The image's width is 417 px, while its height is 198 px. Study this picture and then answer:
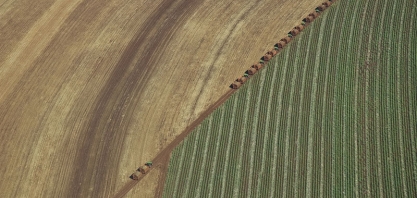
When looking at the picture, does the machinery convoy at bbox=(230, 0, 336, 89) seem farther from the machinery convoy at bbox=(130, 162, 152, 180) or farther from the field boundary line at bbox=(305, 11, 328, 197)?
the machinery convoy at bbox=(130, 162, 152, 180)

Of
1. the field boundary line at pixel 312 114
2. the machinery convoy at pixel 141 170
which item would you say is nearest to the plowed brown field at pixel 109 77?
the machinery convoy at pixel 141 170

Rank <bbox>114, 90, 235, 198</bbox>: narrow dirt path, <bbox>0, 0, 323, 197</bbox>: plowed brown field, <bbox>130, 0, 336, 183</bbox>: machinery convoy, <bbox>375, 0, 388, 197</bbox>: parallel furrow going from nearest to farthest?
<bbox>375, 0, 388, 197</bbox>: parallel furrow, <bbox>114, 90, 235, 198</bbox>: narrow dirt path, <bbox>0, 0, 323, 197</bbox>: plowed brown field, <bbox>130, 0, 336, 183</bbox>: machinery convoy

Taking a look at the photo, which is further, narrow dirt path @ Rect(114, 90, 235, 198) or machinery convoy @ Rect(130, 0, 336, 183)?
machinery convoy @ Rect(130, 0, 336, 183)

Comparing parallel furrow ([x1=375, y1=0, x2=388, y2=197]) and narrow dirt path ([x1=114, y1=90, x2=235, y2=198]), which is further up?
narrow dirt path ([x1=114, y1=90, x2=235, y2=198])

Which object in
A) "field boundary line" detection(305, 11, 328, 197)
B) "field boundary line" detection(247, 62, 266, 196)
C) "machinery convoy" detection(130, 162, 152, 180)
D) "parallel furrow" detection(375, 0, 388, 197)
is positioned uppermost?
"machinery convoy" detection(130, 162, 152, 180)

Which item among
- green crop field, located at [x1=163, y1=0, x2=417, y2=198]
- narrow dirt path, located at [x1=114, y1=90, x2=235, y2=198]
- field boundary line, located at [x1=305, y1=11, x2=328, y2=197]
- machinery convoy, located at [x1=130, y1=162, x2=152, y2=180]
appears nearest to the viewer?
green crop field, located at [x1=163, y1=0, x2=417, y2=198]

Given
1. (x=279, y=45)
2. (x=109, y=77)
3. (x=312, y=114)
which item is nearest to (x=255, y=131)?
(x=312, y=114)

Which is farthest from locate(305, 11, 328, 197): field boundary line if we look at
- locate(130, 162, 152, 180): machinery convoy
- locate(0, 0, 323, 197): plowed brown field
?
locate(130, 162, 152, 180): machinery convoy
